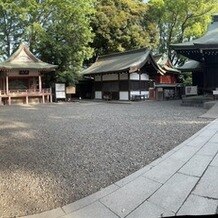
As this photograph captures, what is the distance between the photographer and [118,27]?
3375 centimetres

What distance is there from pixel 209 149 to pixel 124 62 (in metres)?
21.4

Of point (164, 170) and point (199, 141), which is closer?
point (164, 170)

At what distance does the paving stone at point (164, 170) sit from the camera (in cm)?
475

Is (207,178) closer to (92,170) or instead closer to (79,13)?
(92,170)

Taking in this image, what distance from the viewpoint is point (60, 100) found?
28109 mm

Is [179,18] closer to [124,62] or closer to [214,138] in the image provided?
[124,62]

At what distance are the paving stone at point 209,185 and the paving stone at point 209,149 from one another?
121cm

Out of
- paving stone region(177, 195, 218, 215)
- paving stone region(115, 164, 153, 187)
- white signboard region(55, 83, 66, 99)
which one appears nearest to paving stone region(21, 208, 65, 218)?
paving stone region(115, 164, 153, 187)

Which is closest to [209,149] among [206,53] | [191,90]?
[206,53]

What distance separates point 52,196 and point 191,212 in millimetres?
1873

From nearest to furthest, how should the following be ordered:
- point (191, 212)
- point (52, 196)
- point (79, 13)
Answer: point (191, 212), point (52, 196), point (79, 13)

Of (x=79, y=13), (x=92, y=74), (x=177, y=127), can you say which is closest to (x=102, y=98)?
(x=92, y=74)

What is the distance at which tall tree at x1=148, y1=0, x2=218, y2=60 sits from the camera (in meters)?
38.8

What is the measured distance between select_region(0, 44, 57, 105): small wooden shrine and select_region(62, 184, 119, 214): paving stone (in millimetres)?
22014
